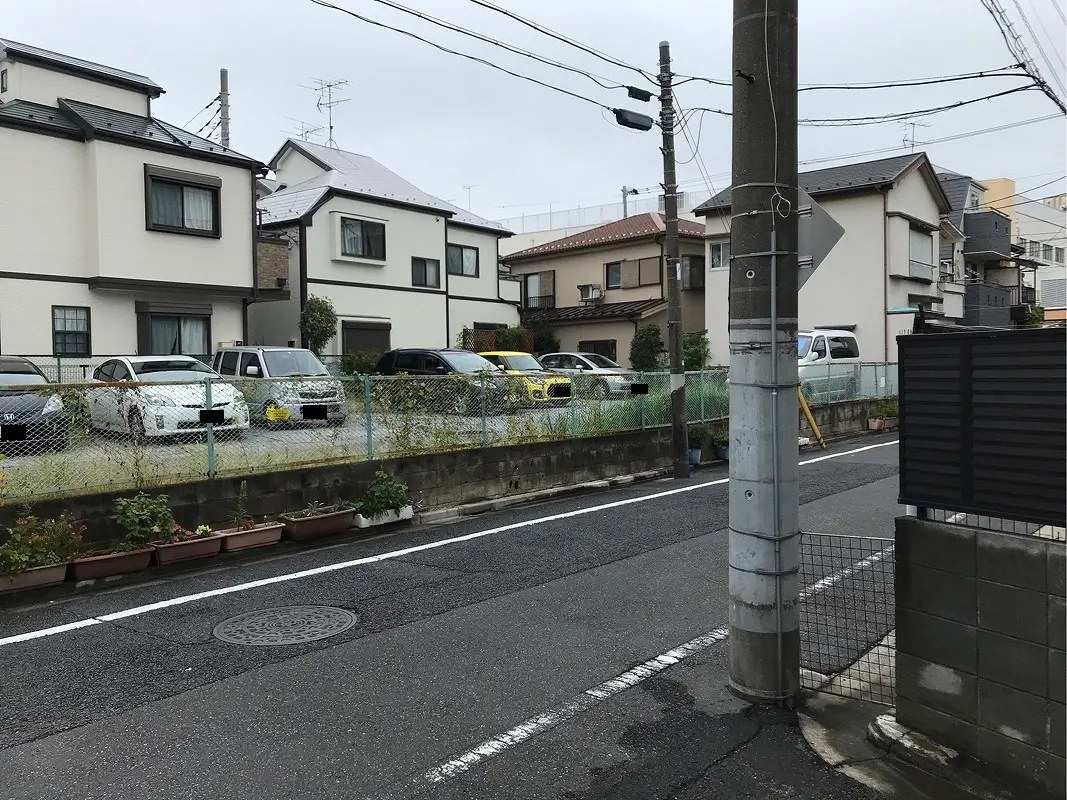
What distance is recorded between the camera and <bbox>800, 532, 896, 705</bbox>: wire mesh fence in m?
4.54

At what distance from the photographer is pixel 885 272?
26.0 meters

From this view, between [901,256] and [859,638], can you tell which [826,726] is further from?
[901,256]

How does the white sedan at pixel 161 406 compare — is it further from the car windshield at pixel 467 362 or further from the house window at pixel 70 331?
the house window at pixel 70 331

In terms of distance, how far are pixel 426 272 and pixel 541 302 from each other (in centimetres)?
930

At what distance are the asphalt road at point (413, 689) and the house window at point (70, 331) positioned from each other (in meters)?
12.5

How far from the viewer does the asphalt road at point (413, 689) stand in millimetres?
3523

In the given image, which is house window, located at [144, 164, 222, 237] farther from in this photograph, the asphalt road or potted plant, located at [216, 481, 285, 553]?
the asphalt road

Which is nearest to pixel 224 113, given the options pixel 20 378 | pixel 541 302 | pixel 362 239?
pixel 362 239

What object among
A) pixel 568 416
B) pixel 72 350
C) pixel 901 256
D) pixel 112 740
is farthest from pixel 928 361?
pixel 901 256

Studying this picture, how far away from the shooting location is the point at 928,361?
3676 millimetres

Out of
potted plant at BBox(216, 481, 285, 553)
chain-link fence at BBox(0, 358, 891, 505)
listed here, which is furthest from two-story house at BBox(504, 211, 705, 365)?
potted plant at BBox(216, 481, 285, 553)

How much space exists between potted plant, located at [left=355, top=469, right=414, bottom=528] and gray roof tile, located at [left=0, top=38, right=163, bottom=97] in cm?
1468

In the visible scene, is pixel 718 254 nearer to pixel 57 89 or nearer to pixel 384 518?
pixel 57 89

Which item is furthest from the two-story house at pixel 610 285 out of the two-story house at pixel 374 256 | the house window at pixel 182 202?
the house window at pixel 182 202
